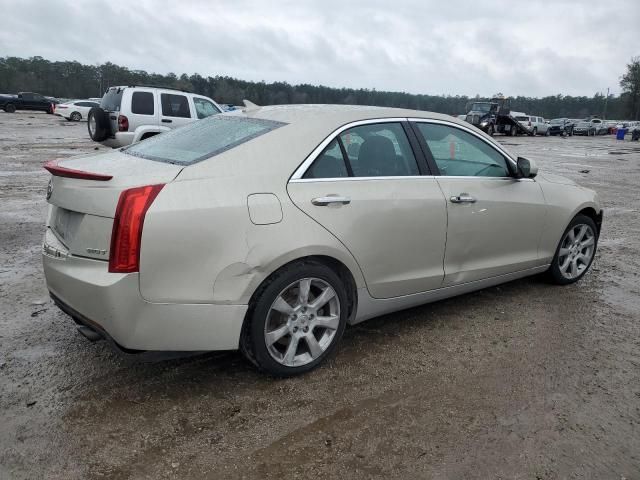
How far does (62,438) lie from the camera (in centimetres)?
252

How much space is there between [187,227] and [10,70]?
87.5m

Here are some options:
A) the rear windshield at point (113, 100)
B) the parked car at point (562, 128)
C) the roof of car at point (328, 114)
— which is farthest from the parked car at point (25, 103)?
the roof of car at point (328, 114)

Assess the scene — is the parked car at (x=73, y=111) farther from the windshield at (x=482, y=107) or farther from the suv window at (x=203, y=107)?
the windshield at (x=482, y=107)

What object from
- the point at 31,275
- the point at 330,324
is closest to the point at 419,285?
the point at 330,324

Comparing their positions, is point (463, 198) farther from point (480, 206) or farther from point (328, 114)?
point (328, 114)

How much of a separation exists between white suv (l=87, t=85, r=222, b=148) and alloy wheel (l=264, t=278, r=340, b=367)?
873cm

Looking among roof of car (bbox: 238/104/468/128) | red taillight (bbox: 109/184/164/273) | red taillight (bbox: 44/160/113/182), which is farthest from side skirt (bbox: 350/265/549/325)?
red taillight (bbox: 44/160/113/182)

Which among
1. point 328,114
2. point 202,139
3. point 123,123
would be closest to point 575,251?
point 328,114

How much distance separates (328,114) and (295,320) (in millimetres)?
1331

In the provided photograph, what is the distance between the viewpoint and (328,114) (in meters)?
3.41

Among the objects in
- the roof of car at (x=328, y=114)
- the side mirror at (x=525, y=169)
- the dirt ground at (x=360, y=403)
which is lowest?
the dirt ground at (x=360, y=403)

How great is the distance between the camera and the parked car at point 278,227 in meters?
2.61

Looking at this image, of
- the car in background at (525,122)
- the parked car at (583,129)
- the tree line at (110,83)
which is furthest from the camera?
the tree line at (110,83)

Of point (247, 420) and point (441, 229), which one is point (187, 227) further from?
point (441, 229)
